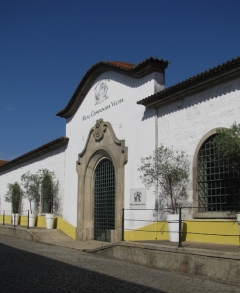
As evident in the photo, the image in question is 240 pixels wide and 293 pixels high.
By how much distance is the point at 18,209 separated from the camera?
26.0 m

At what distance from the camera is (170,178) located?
1198 cm

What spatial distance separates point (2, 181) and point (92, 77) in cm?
1648

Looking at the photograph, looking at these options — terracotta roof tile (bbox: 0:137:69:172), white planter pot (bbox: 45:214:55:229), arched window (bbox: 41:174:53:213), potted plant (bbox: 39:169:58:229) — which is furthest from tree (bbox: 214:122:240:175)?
arched window (bbox: 41:174:53:213)

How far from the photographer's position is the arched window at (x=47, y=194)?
21.1 metres

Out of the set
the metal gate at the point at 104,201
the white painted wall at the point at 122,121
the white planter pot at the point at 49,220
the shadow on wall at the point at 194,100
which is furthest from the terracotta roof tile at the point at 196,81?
the white planter pot at the point at 49,220

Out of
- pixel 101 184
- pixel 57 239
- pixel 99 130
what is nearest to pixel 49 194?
pixel 57 239

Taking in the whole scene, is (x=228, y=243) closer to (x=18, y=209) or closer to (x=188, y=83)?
(x=188, y=83)

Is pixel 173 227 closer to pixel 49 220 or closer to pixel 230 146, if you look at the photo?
pixel 230 146

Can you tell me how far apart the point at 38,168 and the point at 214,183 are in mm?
14535

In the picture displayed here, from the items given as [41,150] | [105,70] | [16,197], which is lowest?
[16,197]

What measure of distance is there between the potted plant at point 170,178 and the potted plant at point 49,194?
8859 mm

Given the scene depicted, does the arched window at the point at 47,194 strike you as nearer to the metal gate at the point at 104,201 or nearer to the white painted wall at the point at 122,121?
the white painted wall at the point at 122,121

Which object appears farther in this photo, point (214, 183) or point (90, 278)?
point (214, 183)

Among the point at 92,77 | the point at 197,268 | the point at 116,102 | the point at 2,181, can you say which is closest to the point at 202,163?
the point at 197,268
